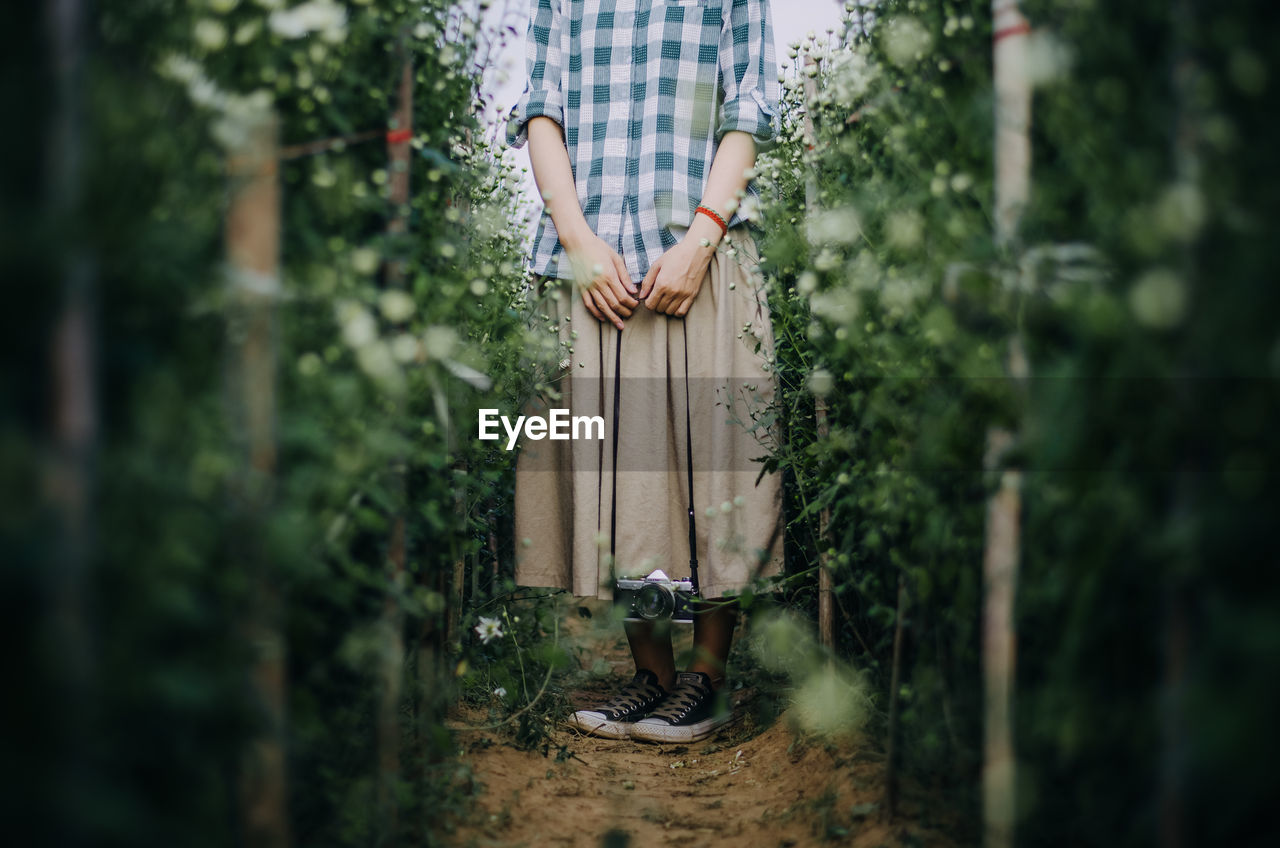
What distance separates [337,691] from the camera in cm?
126

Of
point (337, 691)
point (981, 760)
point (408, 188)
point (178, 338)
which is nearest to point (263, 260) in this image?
point (178, 338)

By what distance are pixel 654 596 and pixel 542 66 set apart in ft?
5.22

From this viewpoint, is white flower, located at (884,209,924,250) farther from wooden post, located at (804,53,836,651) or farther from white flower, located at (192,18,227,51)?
white flower, located at (192,18,227,51)

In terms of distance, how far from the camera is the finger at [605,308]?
239 centimetres

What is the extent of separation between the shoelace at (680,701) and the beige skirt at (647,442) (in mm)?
336

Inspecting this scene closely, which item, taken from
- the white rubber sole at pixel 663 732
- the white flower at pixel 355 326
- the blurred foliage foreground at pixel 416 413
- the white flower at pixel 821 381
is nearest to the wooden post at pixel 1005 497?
the blurred foliage foreground at pixel 416 413

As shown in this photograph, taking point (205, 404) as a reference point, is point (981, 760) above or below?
below

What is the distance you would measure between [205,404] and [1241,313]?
3.37 feet

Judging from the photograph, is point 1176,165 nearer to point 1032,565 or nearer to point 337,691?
point 1032,565

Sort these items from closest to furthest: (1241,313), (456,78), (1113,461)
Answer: (1241,313) < (1113,461) < (456,78)

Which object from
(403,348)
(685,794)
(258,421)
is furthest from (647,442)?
(258,421)

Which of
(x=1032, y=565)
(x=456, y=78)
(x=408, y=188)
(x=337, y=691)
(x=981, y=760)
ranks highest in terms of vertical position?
(x=456, y=78)

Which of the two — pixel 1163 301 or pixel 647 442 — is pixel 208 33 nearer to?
pixel 1163 301

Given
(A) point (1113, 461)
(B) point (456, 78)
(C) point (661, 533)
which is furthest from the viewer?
(C) point (661, 533)
